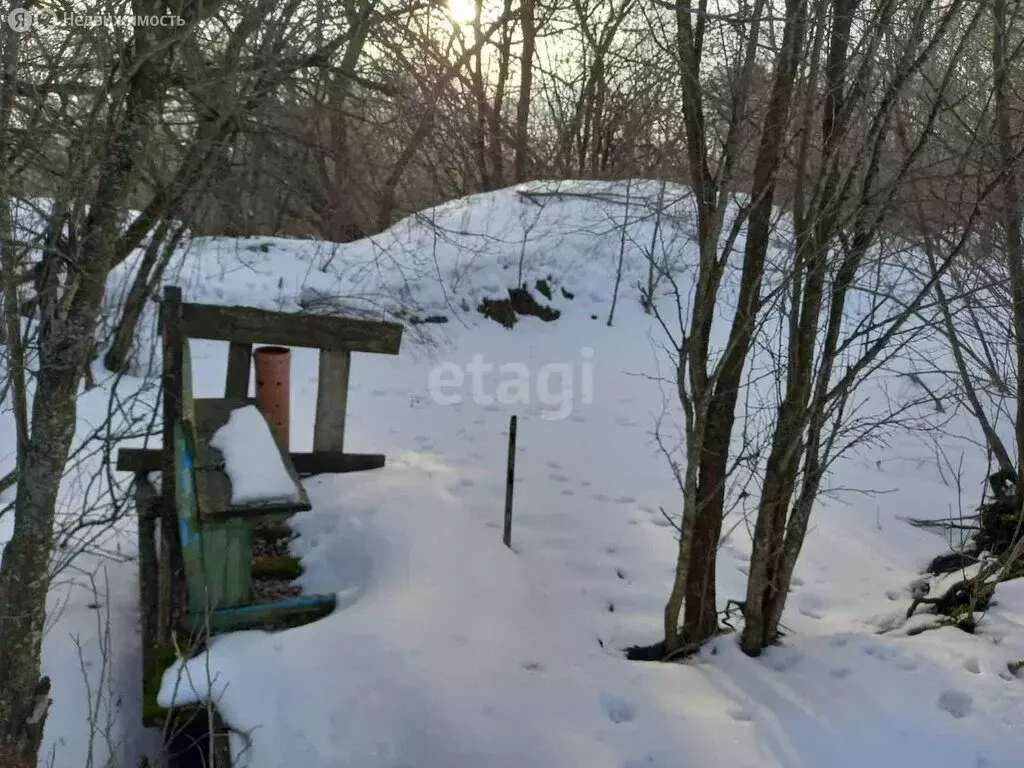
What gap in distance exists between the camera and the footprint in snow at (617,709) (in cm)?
297

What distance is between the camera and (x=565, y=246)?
40.9ft

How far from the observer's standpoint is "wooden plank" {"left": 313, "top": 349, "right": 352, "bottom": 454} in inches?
198

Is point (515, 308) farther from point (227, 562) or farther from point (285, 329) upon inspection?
point (227, 562)

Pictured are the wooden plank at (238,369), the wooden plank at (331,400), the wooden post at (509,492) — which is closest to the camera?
the wooden post at (509,492)

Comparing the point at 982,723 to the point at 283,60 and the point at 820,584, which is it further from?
the point at 283,60

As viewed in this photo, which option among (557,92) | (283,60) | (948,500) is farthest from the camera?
(557,92)

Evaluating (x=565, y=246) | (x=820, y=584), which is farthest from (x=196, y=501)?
(x=565, y=246)

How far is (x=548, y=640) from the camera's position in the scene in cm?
354

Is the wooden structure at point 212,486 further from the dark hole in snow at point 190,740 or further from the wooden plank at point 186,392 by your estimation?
the dark hole in snow at point 190,740

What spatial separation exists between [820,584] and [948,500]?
8.74ft

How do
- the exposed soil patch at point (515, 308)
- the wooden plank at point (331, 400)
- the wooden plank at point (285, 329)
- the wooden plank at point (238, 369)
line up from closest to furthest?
the wooden plank at point (285, 329) < the wooden plank at point (238, 369) < the wooden plank at point (331, 400) < the exposed soil patch at point (515, 308)

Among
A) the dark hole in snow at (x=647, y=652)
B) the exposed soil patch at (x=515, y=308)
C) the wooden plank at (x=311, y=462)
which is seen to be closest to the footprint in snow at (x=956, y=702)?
the dark hole in snow at (x=647, y=652)

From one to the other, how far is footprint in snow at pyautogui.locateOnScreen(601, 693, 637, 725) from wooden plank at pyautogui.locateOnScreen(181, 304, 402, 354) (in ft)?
8.32

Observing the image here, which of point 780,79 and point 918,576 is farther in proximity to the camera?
point 918,576
